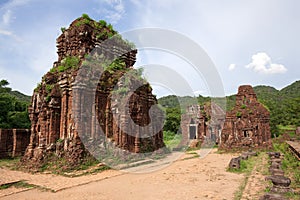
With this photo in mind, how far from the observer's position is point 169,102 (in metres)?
63.7

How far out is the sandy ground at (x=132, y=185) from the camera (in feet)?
23.5

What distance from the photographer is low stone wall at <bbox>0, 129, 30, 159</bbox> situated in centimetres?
1578

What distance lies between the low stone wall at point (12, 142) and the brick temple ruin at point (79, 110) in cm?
414

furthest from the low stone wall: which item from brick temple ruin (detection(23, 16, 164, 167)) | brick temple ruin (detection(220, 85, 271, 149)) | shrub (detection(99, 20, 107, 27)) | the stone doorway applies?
the stone doorway

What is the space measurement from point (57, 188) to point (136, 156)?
5809mm

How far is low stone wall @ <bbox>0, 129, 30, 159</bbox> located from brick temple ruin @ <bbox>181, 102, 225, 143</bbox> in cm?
1962

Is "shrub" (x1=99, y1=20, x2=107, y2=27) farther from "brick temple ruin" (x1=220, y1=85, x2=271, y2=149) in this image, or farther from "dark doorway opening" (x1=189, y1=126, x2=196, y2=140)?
"dark doorway opening" (x1=189, y1=126, x2=196, y2=140)

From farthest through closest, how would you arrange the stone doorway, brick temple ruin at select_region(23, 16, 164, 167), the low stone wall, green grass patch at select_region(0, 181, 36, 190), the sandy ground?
the stone doorway → the low stone wall → brick temple ruin at select_region(23, 16, 164, 167) → green grass patch at select_region(0, 181, 36, 190) → the sandy ground

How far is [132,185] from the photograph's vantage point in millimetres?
8375

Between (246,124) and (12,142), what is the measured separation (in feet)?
62.8

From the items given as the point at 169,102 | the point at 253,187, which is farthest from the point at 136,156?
the point at 169,102

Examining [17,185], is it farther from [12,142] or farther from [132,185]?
[12,142]

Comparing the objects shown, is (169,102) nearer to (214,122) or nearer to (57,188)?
(214,122)

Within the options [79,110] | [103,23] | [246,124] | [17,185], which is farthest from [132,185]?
[246,124]
